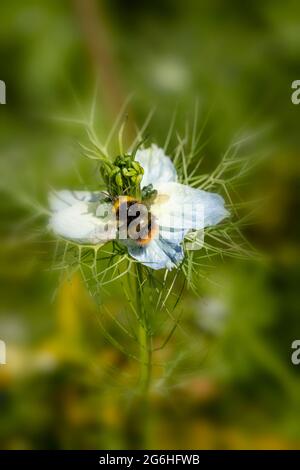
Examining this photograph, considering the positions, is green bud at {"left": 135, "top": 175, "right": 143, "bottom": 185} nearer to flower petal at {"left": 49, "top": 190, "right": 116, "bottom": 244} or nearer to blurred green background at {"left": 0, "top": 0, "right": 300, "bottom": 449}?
flower petal at {"left": 49, "top": 190, "right": 116, "bottom": 244}

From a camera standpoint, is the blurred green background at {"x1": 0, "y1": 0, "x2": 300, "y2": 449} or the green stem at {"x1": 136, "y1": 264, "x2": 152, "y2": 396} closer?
the green stem at {"x1": 136, "y1": 264, "x2": 152, "y2": 396}

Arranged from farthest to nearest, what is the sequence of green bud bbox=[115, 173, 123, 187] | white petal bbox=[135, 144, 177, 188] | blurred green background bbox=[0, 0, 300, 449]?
blurred green background bbox=[0, 0, 300, 449]
white petal bbox=[135, 144, 177, 188]
green bud bbox=[115, 173, 123, 187]

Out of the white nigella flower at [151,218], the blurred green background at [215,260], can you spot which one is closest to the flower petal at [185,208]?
the white nigella flower at [151,218]

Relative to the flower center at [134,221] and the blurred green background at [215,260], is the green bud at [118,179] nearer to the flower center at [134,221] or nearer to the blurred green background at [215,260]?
the flower center at [134,221]

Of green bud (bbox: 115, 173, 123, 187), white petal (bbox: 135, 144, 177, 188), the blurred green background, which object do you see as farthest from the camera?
the blurred green background

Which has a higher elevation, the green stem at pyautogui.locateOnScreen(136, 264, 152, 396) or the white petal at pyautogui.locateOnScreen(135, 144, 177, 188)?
the white petal at pyautogui.locateOnScreen(135, 144, 177, 188)

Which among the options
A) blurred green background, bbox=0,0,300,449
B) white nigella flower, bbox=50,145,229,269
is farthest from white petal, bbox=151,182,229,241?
blurred green background, bbox=0,0,300,449

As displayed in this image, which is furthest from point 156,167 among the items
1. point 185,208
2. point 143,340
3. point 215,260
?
point 215,260

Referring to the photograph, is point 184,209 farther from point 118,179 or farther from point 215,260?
point 215,260
